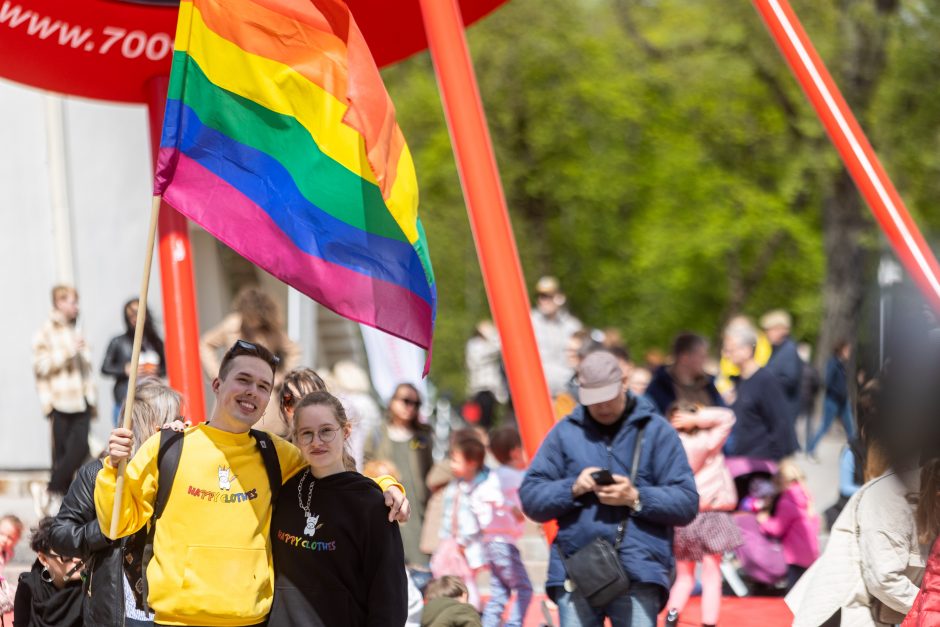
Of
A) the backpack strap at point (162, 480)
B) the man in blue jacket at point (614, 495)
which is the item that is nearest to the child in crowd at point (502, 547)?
the man in blue jacket at point (614, 495)

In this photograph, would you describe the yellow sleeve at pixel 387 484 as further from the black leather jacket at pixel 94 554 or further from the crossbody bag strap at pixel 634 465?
the crossbody bag strap at pixel 634 465

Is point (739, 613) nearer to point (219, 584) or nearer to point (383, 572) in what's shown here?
point (383, 572)

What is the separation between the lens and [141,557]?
4992 millimetres

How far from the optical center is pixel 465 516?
828 centimetres

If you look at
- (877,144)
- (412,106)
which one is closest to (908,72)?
(877,144)

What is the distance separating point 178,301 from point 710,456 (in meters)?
3.22

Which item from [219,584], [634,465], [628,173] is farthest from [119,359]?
[628,173]

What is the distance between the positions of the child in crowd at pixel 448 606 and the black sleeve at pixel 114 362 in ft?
11.9

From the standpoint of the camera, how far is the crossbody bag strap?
6.08 meters

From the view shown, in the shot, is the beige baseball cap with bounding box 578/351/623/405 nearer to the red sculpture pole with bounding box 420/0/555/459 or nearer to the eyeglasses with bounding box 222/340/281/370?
the red sculpture pole with bounding box 420/0/555/459

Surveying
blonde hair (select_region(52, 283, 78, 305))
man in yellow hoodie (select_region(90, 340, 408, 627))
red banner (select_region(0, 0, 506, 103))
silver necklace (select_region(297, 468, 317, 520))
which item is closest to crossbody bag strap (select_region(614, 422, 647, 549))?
man in yellow hoodie (select_region(90, 340, 408, 627))

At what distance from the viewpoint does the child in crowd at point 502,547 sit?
25.9 feet

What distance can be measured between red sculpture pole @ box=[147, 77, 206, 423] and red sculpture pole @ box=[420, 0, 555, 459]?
181cm

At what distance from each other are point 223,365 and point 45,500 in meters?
5.61
